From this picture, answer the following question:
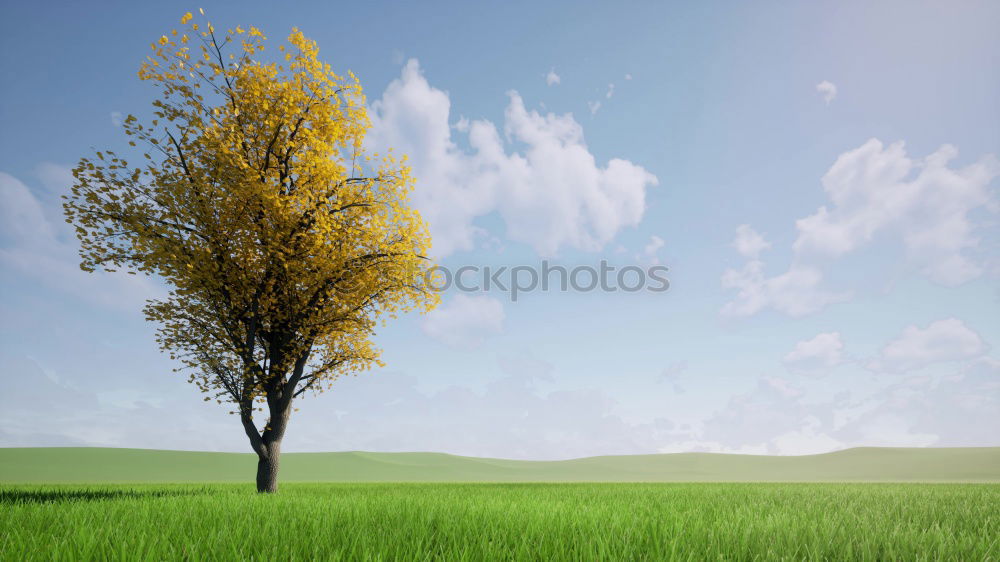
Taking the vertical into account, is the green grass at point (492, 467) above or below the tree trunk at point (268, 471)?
below

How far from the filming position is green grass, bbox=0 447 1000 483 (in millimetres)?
44062

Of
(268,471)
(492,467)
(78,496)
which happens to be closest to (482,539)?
(268,471)

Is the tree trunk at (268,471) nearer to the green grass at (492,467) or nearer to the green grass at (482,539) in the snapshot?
the green grass at (482,539)

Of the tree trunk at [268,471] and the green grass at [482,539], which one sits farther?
the tree trunk at [268,471]

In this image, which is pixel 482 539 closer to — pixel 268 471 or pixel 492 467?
pixel 268 471

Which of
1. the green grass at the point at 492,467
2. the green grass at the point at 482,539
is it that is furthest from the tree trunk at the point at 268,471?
the green grass at the point at 492,467

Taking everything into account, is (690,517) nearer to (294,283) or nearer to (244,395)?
(294,283)

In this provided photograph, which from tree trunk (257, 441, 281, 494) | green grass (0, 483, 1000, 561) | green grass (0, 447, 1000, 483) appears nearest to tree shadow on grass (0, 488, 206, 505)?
tree trunk (257, 441, 281, 494)

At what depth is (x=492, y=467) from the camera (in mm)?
55406

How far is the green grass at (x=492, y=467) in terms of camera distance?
44.1m

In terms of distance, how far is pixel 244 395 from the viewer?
16469 mm

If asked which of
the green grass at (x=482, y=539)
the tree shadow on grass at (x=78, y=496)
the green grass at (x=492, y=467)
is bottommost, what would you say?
the green grass at (x=492, y=467)

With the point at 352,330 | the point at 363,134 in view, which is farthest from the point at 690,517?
the point at 363,134

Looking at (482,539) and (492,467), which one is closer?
(482,539)
